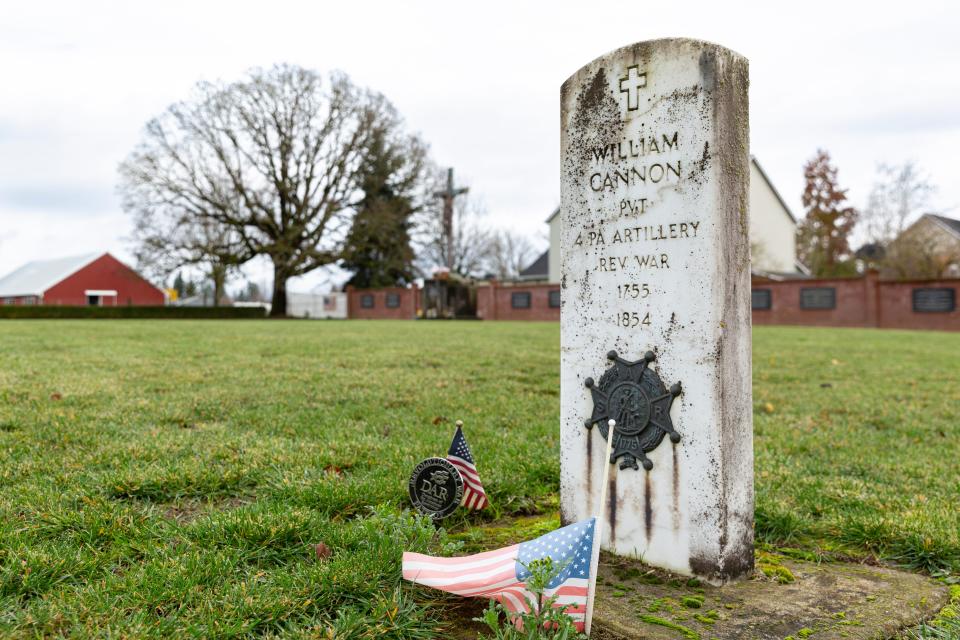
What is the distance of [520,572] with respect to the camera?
2.29 meters

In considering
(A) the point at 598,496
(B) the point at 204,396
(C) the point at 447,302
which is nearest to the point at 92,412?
(B) the point at 204,396

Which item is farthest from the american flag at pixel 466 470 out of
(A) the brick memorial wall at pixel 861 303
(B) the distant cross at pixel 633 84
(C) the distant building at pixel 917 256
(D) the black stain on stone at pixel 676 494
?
(C) the distant building at pixel 917 256

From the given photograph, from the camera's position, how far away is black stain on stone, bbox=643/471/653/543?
2.88m

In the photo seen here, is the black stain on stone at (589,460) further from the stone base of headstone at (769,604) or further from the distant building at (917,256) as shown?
the distant building at (917,256)

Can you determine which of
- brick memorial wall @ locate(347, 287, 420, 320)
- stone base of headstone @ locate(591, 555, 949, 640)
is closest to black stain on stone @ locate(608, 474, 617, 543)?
stone base of headstone @ locate(591, 555, 949, 640)

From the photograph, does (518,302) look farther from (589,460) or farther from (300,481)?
(589,460)

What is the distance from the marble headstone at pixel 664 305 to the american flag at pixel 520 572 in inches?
27.7

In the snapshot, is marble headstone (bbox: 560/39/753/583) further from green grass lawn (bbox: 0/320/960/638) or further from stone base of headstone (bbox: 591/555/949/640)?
green grass lawn (bbox: 0/320/960/638)

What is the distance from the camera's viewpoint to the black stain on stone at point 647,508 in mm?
2885

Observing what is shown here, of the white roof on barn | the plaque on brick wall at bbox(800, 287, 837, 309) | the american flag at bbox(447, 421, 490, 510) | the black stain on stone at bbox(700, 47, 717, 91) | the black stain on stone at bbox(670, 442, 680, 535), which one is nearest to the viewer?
the black stain on stone at bbox(700, 47, 717, 91)

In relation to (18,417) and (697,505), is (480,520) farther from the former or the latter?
(18,417)

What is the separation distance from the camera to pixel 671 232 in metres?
2.81

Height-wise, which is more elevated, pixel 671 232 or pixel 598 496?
pixel 671 232

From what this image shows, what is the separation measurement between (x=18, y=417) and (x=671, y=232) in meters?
4.86
